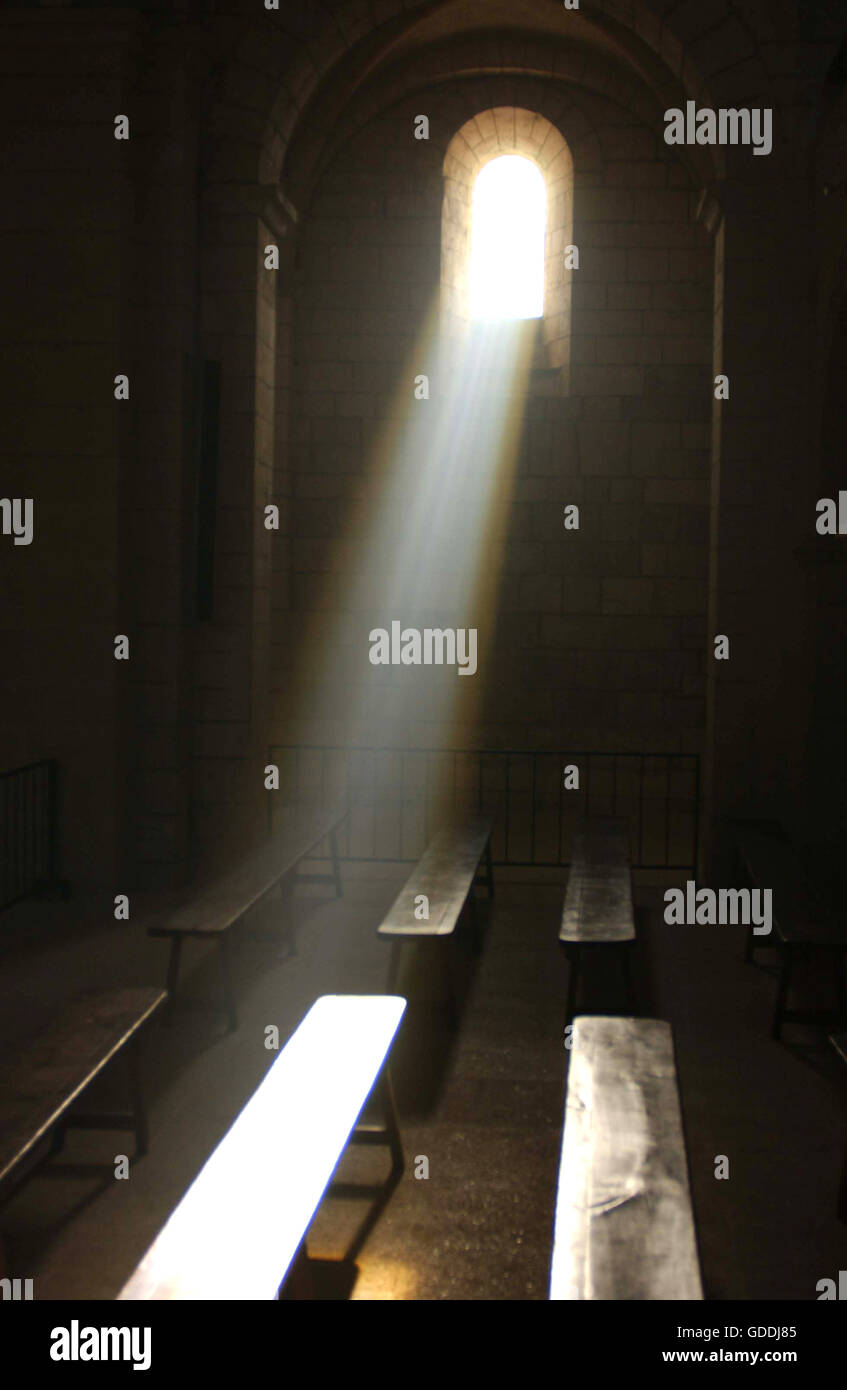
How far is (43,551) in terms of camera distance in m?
7.60

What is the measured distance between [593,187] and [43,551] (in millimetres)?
6086

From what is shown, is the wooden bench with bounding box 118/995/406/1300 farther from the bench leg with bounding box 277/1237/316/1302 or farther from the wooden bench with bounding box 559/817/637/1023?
the wooden bench with bounding box 559/817/637/1023

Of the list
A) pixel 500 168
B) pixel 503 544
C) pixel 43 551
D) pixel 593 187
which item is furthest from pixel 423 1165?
pixel 500 168

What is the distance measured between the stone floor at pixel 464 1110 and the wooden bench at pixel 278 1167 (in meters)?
0.12

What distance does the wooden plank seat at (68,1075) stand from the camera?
3314 millimetres

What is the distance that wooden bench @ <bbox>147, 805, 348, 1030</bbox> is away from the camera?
533cm

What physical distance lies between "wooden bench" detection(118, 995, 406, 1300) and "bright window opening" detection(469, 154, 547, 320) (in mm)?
8615

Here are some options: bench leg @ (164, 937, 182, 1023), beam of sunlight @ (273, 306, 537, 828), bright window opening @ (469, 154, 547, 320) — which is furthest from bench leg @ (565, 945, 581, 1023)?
bright window opening @ (469, 154, 547, 320)

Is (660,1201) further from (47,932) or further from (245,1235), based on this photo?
(47,932)

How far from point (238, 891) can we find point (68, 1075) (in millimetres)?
2269

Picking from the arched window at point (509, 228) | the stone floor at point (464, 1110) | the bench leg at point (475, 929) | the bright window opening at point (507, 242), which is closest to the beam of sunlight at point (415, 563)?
the arched window at point (509, 228)
